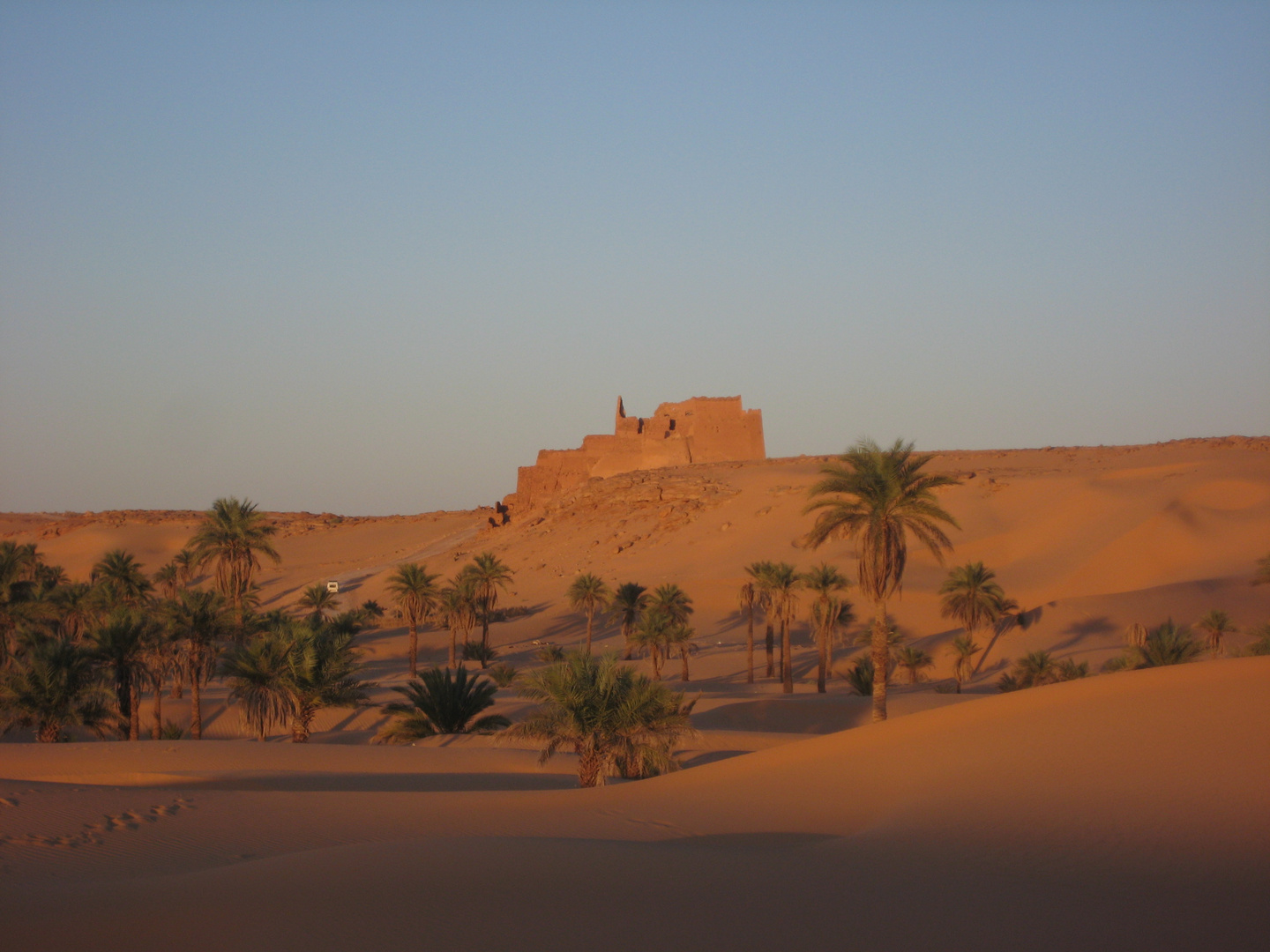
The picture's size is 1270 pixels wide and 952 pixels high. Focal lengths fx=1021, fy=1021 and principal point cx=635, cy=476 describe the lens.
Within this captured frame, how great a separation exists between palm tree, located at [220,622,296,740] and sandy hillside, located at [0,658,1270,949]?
22.9ft

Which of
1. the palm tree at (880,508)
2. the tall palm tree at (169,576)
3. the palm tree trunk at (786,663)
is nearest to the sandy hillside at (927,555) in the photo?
the palm tree trunk at (786,663)

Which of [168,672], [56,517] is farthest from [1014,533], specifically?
[56,517]

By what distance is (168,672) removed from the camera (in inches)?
976

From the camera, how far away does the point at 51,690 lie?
67.4 ft

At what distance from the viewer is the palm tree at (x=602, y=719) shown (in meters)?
14.7

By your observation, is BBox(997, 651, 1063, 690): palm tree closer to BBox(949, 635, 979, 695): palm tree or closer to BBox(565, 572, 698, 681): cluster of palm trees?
BBox(949, 635, 979, 695): palm tree

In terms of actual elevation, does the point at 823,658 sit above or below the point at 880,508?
below

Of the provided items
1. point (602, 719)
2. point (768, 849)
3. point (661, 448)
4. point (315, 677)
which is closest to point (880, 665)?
point (602, 719)

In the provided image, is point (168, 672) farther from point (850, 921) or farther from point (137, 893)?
point (850, 921)

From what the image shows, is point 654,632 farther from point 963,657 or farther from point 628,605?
point 963,657

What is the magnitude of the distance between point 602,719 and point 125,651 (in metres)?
12.9

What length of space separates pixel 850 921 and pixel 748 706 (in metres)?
19.2

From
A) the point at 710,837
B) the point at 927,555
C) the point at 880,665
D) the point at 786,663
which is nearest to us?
the point at 710,837

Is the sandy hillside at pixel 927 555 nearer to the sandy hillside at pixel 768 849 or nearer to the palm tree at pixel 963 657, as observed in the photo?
the palm tree at pixel 963 657
